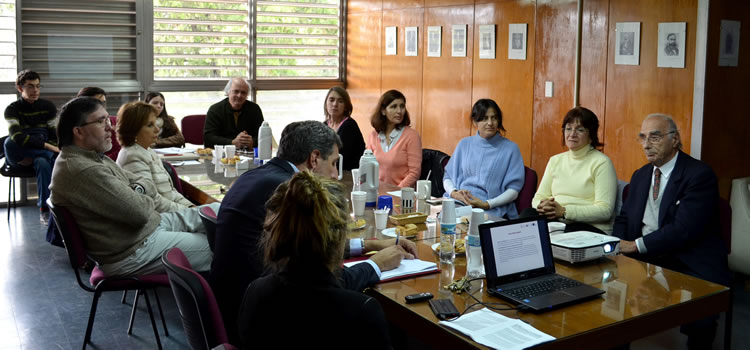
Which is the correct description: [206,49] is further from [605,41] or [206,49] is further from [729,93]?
[729,93]

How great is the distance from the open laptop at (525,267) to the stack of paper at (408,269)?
300 mm

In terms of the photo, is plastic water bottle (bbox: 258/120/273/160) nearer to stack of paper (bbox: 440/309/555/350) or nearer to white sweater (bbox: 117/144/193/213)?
white sweater (bbox: 117/144/193/213)

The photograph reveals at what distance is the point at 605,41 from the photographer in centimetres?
579

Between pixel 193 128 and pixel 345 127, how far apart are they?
217 centimetres

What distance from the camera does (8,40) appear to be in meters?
7.23

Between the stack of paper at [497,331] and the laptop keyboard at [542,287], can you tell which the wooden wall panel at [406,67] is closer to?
the laptop keyboard at [542,287]

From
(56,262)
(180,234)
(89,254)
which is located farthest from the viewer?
(56,262)

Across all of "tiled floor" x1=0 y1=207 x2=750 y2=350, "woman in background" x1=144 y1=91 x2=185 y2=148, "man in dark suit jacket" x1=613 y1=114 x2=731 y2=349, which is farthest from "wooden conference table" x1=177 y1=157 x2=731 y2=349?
"woman in background" x1=144 y1=91 x2=185 y2=148

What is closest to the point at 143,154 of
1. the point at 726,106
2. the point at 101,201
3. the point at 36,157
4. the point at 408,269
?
the point at 101,201

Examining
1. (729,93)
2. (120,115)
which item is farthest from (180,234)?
(729,93)

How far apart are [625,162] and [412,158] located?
174cm

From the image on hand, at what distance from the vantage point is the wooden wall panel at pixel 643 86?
17.0 feet

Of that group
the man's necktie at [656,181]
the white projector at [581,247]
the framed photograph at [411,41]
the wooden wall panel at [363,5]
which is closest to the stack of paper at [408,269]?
the white projector at [581,247]

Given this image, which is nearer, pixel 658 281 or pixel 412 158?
pixel 658 281
